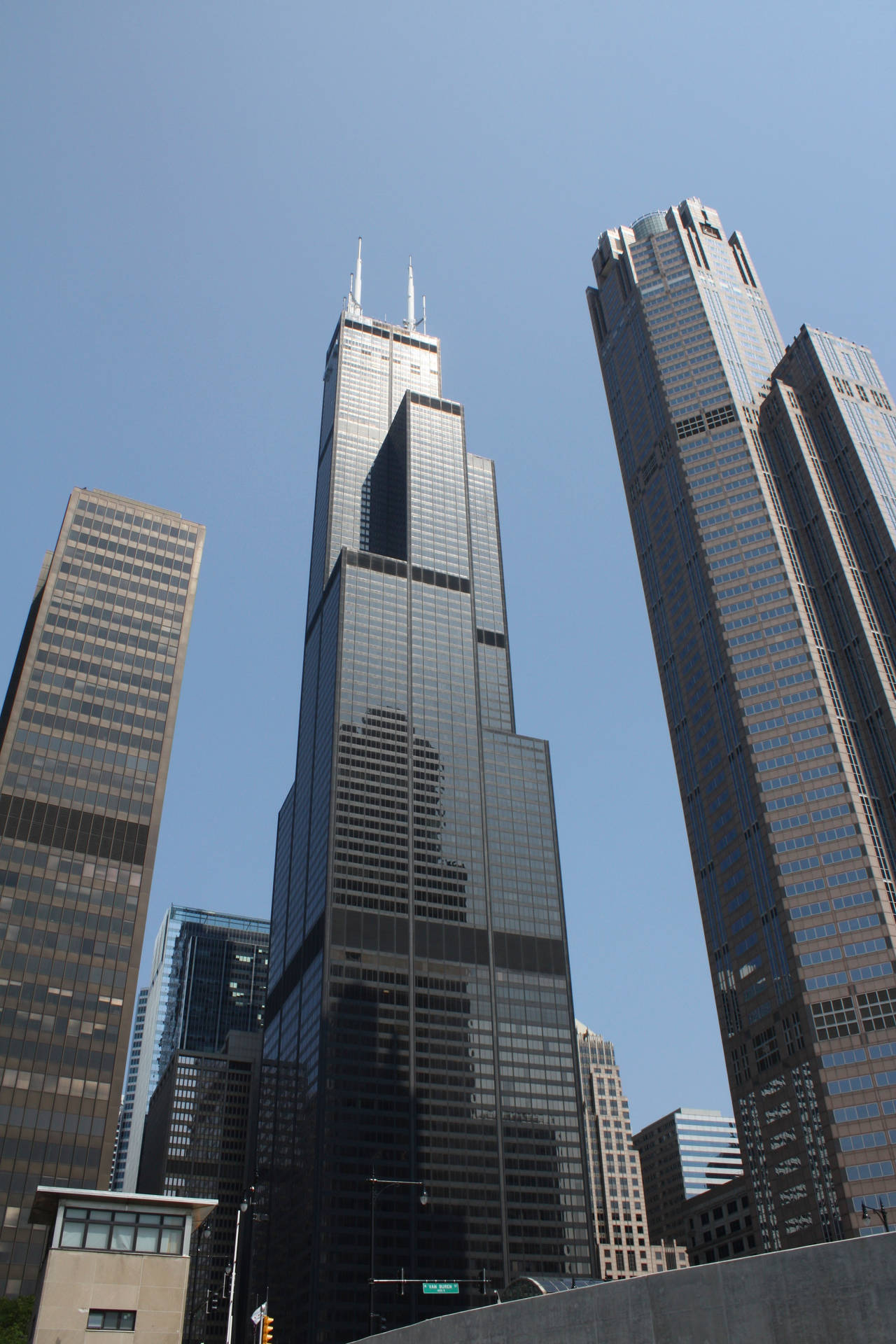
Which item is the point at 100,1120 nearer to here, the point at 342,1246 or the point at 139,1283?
the point at 139,1283

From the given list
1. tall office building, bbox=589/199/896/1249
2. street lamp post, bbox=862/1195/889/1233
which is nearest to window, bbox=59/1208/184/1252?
street lamp post, bbox=862/1195/889/1233

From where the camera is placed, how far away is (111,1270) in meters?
42.7

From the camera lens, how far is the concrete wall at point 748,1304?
80.8ft

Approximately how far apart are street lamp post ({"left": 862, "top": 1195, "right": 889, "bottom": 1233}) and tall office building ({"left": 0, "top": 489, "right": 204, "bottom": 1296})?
76066 mm

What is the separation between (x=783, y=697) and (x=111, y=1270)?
398 ft

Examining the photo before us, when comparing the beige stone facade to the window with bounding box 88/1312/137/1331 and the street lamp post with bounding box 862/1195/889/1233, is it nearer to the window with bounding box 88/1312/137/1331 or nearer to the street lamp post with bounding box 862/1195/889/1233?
the window with bounding box 88/1312/137/1331

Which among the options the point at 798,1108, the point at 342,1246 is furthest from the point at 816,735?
the point at 342,1246

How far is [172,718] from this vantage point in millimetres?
127125

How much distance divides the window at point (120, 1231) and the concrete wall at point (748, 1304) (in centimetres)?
1866

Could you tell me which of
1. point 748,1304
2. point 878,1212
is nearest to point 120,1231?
point 748,1304

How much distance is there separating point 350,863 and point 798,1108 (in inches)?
3984

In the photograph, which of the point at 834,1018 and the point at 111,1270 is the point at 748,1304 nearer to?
the point at 111,1270

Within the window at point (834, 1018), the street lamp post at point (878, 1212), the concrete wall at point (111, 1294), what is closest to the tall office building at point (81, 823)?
the concrete wall at point (111, 1294)

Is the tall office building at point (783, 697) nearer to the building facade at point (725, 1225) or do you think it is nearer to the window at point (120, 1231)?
the building facade at point (725, 1225)
